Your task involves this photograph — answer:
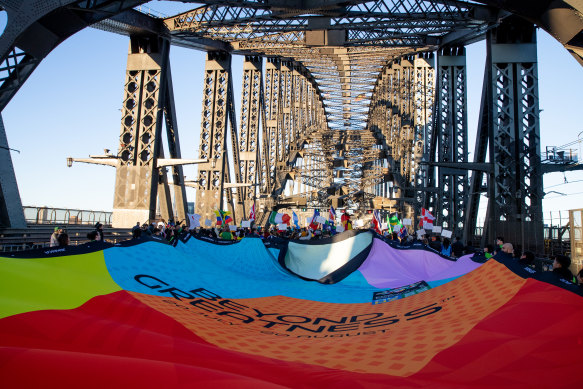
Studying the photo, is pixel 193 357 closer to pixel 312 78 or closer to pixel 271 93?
pixel 271 93

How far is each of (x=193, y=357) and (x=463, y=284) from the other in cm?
485

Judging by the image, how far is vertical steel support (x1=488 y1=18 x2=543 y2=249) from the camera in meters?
15.9

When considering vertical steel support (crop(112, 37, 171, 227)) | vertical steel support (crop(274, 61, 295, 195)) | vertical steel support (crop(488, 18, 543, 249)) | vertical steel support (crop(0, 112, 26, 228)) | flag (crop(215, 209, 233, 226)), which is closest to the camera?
vertical steel support (crop(0, 112, 26, 228))

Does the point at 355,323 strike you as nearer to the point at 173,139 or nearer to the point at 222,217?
the point at 222,217

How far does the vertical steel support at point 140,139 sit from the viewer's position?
21062 mm

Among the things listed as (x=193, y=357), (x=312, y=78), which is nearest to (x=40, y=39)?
(x=193, y=357)

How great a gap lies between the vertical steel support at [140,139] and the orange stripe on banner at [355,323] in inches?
575

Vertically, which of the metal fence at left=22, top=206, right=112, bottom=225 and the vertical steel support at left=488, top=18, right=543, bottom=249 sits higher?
the vertical steel support at left=488, top=18, right=543, bottom=249

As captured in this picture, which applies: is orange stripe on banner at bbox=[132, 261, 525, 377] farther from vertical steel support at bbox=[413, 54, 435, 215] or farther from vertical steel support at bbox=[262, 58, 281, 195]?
vertical steel support at bbox=[262, 58, 281, 195]

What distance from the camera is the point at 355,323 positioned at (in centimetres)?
629

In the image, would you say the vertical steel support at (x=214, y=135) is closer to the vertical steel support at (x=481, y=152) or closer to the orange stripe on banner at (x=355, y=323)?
the vertical steel support at (x=481, y=152)

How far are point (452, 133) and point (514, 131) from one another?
360 inches

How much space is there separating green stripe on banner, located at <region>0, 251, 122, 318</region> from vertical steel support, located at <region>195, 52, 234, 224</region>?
21023mm

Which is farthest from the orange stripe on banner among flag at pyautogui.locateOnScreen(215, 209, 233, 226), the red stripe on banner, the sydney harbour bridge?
flag at pyautogui.locateOnScreen(215, 209, 233, 226)
